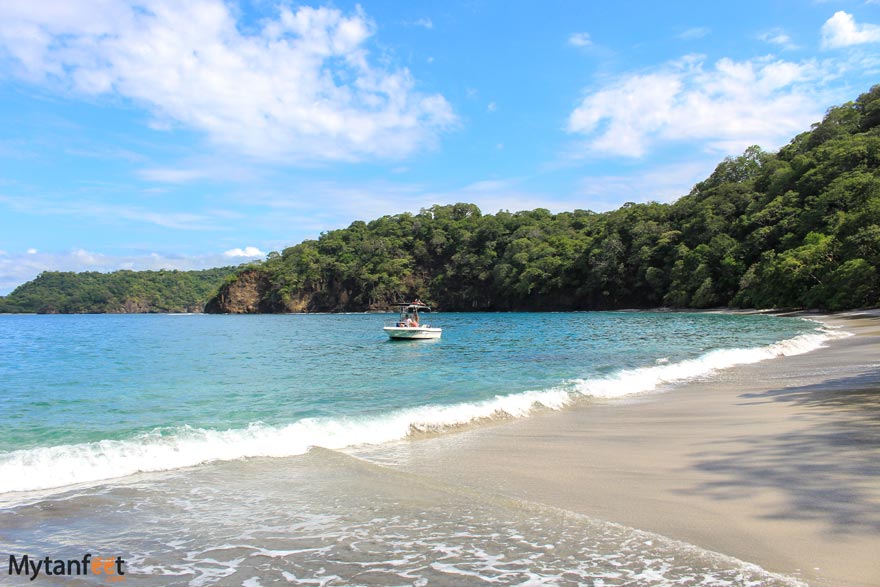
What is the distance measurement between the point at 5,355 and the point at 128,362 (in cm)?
1164

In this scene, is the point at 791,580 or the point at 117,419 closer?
the point at 791,580

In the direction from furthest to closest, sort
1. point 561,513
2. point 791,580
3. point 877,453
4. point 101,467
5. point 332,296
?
point 332,296 < point 101,467 < point 877,453 < point 561,513 < point 791,580

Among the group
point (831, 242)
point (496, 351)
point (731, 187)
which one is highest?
point (731, 187)

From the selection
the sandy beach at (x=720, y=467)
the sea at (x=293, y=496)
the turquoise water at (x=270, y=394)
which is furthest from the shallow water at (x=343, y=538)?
the turquoise water at (x=270, y=394)

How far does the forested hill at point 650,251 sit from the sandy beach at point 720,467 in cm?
4778

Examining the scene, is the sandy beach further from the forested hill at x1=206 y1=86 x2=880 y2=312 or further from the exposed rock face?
the exposed rock face

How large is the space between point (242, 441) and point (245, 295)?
158350 millimetres

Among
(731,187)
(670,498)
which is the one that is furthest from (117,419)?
(731,187)

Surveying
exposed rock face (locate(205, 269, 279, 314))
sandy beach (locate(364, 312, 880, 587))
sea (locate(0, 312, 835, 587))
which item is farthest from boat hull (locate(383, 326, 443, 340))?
exposed rock face (locate(205, 269, 279, 314))

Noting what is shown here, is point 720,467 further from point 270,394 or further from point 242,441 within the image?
point 270,394

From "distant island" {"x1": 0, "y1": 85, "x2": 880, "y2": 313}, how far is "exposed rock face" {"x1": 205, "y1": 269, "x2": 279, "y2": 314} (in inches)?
15.0

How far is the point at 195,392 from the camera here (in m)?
16.6

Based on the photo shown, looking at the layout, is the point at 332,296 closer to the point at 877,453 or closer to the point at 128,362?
the point at 128,362

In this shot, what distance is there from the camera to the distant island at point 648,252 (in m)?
58.6
